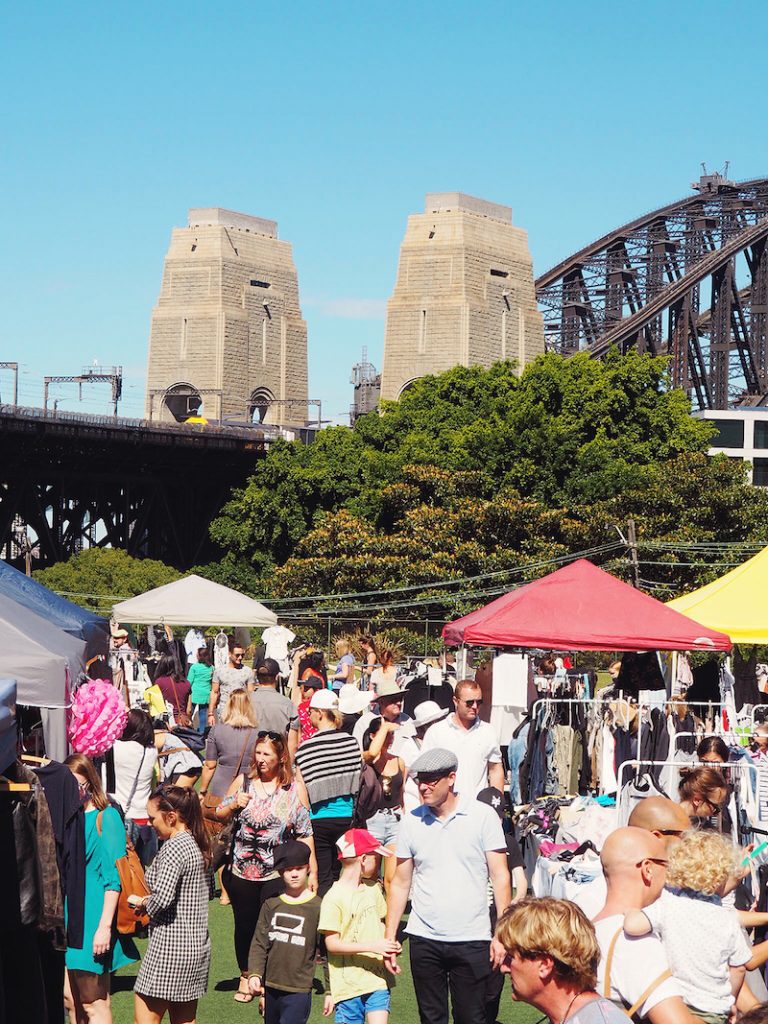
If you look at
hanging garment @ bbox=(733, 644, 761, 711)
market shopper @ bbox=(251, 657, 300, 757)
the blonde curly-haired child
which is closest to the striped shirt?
market shopper @ bbox=(251, 657, 300, 757)

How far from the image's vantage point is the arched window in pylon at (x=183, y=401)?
98438 mm

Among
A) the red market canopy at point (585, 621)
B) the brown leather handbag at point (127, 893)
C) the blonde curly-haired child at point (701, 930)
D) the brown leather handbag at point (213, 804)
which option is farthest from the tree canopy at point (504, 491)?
the blonde curly-haired child at point (701, 930)

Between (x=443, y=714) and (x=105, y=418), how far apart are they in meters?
66.1

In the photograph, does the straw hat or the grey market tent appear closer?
the grey market tent

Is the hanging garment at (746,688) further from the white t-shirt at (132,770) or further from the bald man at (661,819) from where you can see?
the bald man at (661,819)

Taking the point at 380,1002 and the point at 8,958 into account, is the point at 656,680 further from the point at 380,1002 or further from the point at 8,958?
the point at 8,958

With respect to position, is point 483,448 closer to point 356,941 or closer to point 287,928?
point 287,928

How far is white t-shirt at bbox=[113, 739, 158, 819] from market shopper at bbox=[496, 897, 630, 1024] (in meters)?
6.69

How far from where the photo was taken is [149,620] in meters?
19.6

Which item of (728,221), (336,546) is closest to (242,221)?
(728,221)

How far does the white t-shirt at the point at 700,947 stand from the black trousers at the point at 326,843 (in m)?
4.41

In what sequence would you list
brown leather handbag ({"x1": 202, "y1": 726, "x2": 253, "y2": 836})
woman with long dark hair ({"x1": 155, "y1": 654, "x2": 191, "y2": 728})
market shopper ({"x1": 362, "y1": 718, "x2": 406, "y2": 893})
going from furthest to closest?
woman with long dark hair ({"x1": 155, "y1": 654, "x2": 191, "y2": 728}) → market shopper ({"x1": 362, "y1": 718, "x2": 406, "y2": 893}) → brown leather handbag ({"x1": 202, "y1": 726, "x2": 253, "y2": 836})

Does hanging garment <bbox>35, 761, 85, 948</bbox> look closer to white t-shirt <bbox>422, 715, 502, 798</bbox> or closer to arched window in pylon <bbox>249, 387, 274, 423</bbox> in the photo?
white t-shirt <bbox>422, 715, 502, 798</bbox>

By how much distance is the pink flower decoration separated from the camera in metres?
10.4
